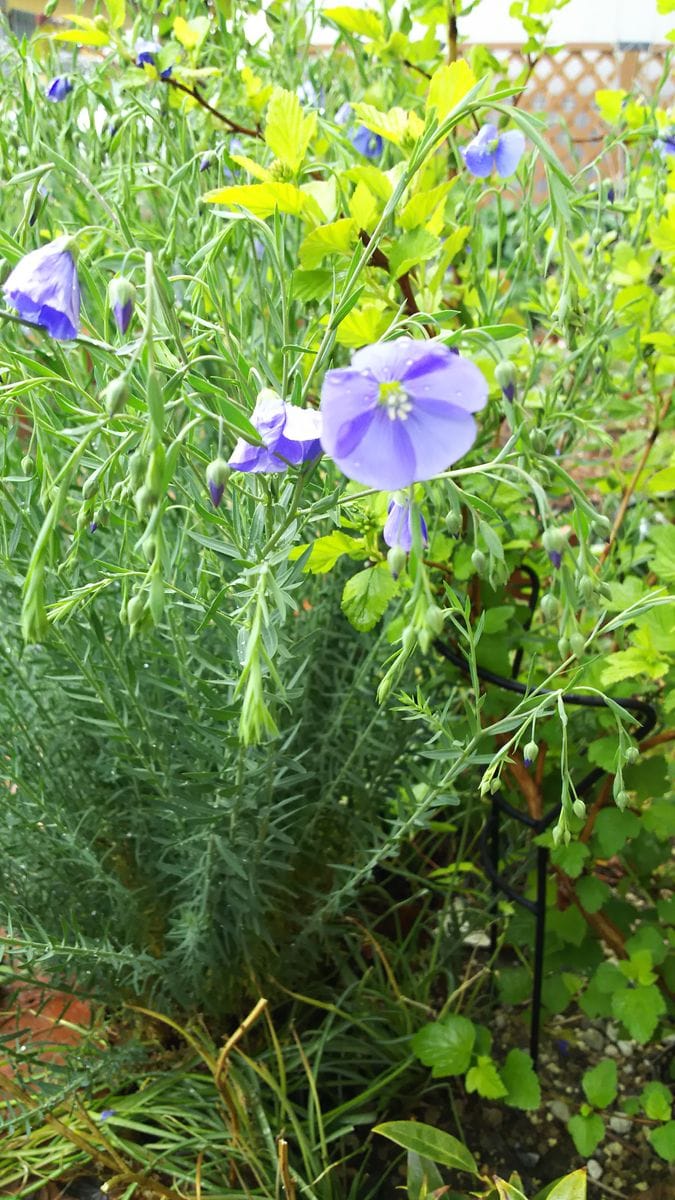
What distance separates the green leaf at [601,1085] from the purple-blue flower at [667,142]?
1.23 meters

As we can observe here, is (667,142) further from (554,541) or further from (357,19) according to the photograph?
(554,541)

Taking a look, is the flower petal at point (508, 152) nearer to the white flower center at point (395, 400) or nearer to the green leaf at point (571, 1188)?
the white flower center at point (395, 400)

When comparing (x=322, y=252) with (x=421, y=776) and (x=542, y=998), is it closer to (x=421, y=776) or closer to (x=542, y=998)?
(x=421, y=776)

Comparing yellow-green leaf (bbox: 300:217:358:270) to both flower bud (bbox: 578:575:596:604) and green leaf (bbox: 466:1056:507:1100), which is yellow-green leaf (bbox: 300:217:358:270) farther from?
green leaf (bbox: 466:1056:507:1100)

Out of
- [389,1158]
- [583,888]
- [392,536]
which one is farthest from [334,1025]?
[392,536]

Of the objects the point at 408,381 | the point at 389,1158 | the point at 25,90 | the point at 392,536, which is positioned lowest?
the point at 389,1158

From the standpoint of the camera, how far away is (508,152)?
1117 mm

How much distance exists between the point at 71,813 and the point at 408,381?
84 centimetres

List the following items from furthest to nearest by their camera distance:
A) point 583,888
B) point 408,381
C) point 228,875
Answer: point 583,888 < point 228,875 < point 408,381

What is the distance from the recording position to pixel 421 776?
1.07 metres

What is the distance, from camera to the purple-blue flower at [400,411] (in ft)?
1.84

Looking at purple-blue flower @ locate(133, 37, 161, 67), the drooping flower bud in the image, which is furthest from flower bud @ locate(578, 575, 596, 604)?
purple-blue flower @ locate(133, 37, 161, 67)

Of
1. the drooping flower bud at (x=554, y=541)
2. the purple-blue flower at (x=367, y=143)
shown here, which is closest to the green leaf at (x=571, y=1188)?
the drooping flower bud at (x=554, y=541)

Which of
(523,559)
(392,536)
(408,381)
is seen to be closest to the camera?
(408,381)
